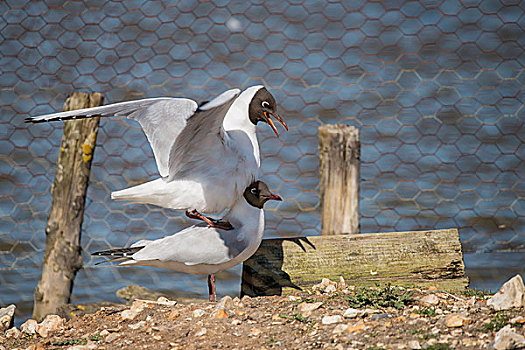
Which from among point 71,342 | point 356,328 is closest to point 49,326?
point 71,342

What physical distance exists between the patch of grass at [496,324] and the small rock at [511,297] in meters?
0.10

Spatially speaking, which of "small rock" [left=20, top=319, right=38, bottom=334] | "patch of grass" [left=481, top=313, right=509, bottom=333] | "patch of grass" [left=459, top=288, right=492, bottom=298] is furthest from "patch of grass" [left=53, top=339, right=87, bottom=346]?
"patch of grass" [left=459, top=288, right=492, bottom=298]

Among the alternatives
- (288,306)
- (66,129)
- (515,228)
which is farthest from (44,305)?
(515,228)

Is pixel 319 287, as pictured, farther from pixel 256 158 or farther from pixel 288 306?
pixel 256 158

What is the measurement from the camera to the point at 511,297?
2.00m

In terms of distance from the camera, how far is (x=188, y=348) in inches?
78.7

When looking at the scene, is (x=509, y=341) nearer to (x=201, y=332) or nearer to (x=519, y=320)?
(x=519, y=320)

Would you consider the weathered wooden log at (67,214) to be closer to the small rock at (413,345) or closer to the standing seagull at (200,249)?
the standing seagull at (200,249)

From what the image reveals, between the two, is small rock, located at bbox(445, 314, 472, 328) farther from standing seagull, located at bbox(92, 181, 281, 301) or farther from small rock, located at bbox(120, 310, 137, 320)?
small rock, located at bbox(120, 310, 137, 320)

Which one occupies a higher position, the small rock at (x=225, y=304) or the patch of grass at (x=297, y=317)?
the small rock at (x=225, y=304)

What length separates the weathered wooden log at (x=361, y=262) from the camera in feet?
9.37

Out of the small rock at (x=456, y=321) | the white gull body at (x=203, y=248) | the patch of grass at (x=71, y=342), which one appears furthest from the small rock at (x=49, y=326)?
the small rock at (x=456, y=321)

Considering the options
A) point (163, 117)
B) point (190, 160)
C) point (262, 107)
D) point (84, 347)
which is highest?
point (262, 107)

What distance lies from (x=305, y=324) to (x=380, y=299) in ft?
1.03
